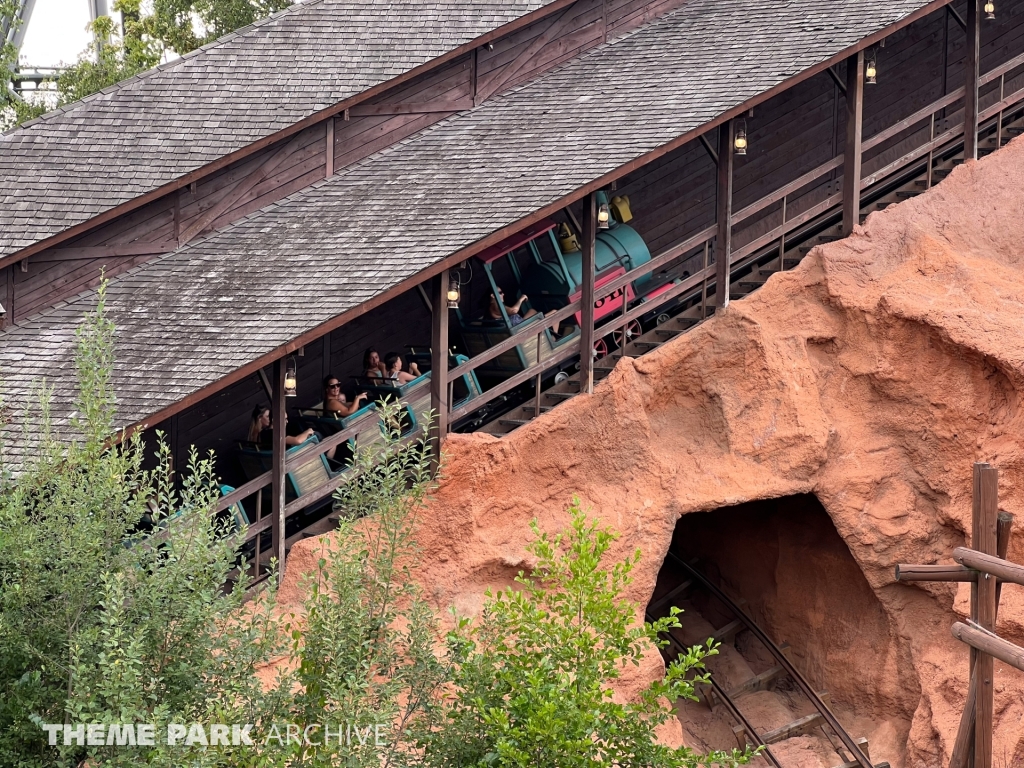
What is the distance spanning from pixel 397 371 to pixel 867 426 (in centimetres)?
474

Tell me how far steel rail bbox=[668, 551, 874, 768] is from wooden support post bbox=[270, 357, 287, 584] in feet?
19.5

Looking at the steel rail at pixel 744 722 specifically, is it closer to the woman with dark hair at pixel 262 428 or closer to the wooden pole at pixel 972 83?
the woman with dark hair at pixel 262 428

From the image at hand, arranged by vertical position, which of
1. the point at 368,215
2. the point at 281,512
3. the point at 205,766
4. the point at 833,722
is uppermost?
the point at 368,215

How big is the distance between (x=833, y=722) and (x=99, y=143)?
9534 mm

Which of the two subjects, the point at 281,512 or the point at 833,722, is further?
the point at 833,722

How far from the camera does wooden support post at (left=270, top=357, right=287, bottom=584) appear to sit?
13359 mm

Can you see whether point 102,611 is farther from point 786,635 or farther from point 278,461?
point 786,635

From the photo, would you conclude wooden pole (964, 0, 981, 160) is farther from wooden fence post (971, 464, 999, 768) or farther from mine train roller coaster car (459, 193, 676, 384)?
wooden fence post (971, 464, 999, 768)

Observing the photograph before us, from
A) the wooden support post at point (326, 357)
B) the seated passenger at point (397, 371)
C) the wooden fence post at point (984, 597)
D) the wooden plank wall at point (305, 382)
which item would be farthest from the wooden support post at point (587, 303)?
the wooden fence post at point (984, 597)

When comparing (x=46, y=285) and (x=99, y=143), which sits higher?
(x=99, y=143)

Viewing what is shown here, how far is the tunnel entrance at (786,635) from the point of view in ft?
53.7

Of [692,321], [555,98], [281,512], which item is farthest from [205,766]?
[555,98]

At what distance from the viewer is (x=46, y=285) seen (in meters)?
14.9

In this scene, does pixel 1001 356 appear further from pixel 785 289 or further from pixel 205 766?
pixel 205 766
